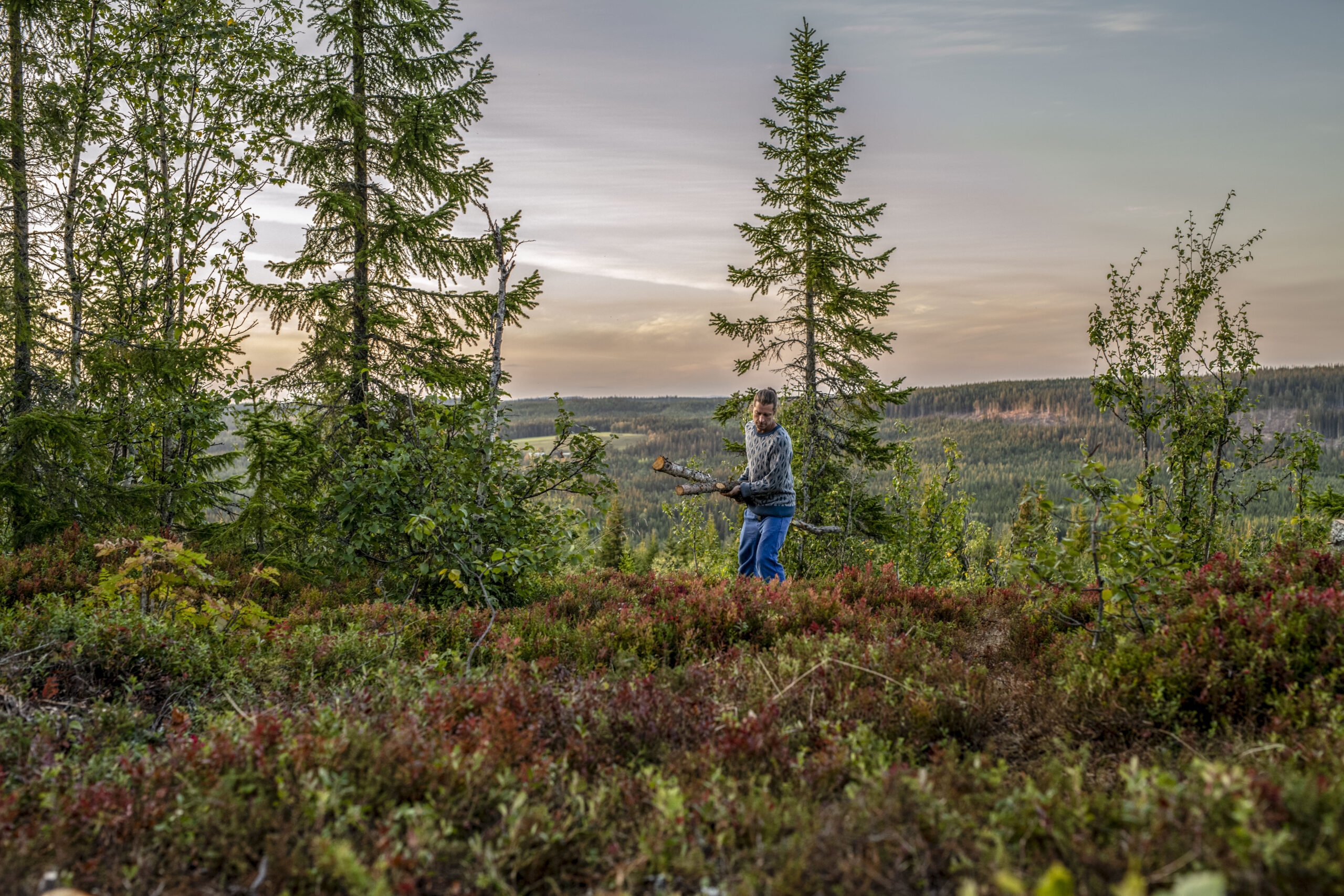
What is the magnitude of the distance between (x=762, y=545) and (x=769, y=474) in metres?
1.04

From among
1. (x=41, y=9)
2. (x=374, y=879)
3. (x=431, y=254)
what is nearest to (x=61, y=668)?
(x=374, y=879)

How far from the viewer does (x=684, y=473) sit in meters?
9.33

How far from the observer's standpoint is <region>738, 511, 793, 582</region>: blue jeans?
895 cm

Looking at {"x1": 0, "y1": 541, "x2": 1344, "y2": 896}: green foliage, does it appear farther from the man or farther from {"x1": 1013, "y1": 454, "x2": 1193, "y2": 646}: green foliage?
the man

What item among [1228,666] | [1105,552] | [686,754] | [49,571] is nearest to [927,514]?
[1105,552]

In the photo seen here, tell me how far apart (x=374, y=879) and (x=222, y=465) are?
10.4 meters

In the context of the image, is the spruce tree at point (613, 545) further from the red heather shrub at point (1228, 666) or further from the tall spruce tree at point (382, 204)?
the red heather shrub at point (1228, 666)

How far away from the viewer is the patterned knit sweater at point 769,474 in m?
8.69

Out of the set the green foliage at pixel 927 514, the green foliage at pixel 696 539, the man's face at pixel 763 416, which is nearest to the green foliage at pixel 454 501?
the man's face at pixel 763 416

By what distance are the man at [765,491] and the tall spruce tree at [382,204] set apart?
6.68m

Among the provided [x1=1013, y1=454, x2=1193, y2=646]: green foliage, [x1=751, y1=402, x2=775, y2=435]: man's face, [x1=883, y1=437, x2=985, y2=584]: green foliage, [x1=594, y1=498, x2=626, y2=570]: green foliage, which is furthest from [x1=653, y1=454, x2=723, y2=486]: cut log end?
[x1=594, y1=498, x2=626, y2=570]: green foliage

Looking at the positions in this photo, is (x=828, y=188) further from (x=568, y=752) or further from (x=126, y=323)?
(x=568, y=752)

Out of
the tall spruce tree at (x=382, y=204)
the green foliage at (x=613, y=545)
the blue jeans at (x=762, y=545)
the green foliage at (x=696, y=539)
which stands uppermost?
the tall spruce tree at (x=382, y=204)

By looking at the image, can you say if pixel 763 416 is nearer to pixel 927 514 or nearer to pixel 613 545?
pixel 927 514
